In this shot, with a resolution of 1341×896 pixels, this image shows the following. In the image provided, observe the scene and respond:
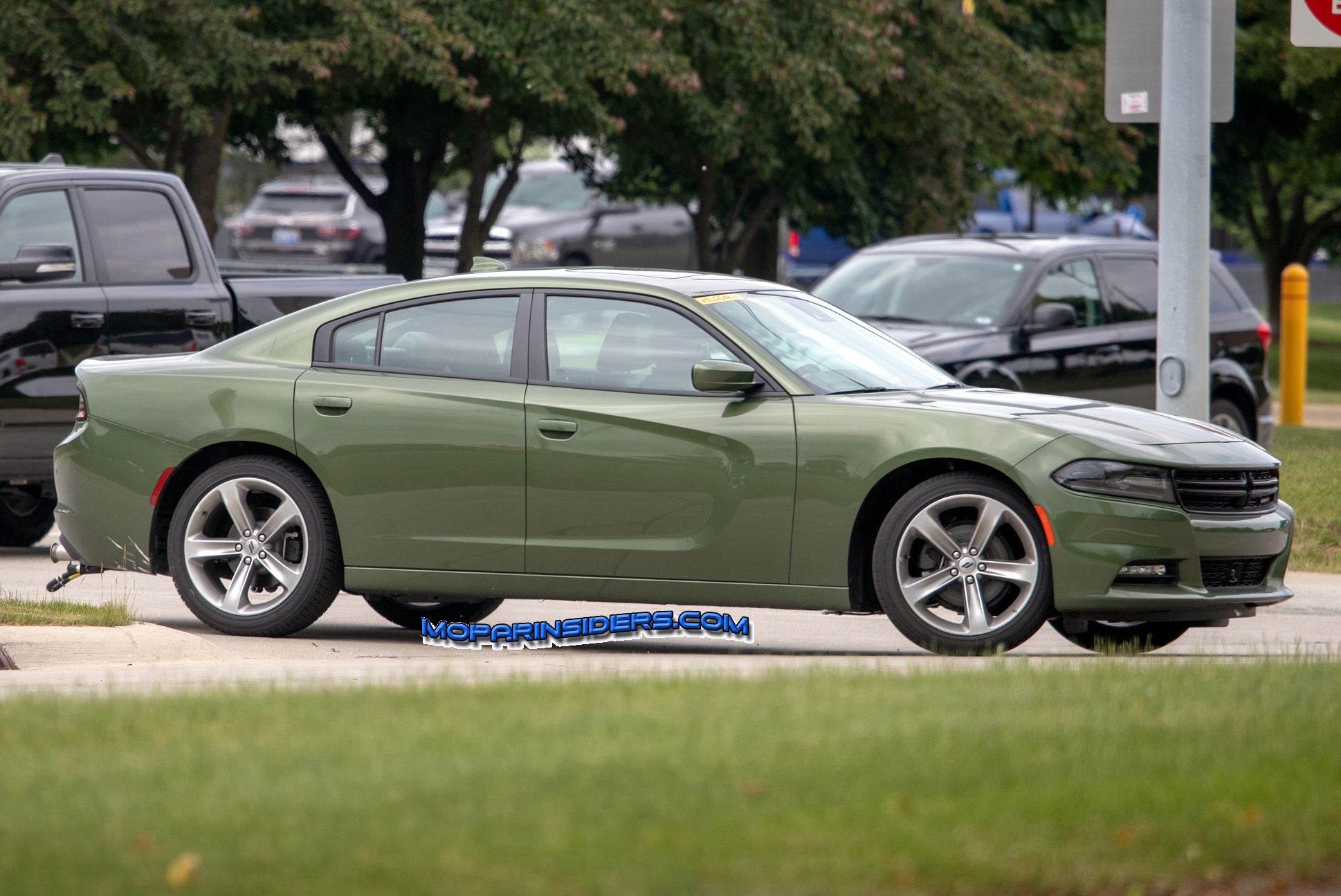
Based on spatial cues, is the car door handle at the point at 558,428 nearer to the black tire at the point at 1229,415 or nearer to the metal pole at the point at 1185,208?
the metal pole at the point at 1185,208

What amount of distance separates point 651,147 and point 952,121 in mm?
3527

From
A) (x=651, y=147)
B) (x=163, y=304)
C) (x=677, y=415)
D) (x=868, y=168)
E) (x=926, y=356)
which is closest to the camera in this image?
(x=677, y=415)

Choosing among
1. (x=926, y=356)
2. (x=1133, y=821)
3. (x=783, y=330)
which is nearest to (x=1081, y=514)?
(x=783, y=330)

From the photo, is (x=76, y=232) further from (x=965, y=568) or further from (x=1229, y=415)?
(x=1229, y=415)

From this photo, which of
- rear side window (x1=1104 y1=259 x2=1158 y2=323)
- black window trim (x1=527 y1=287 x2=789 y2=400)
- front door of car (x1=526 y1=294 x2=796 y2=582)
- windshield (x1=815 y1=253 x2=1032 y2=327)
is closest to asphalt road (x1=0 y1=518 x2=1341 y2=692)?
front door of car (x1=526 y1=294 x2=796 y2=582)

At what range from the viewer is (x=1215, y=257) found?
15281 mm

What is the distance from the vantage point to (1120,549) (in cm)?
692

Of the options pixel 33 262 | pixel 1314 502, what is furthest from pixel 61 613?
pixel 1314 502

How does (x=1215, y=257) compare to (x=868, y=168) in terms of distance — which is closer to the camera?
(x=1215, y=257)

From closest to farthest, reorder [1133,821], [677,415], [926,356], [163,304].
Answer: [1133,821], [677,415], [163,304], [926,356]

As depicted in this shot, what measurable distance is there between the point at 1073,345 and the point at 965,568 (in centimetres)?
670

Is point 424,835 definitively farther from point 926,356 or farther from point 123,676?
point 926,356

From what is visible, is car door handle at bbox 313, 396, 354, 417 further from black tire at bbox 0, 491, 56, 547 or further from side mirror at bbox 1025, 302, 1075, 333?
side mirror at bbox 1025, 302, 1075, 333

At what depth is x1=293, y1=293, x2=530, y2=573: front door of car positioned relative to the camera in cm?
761
